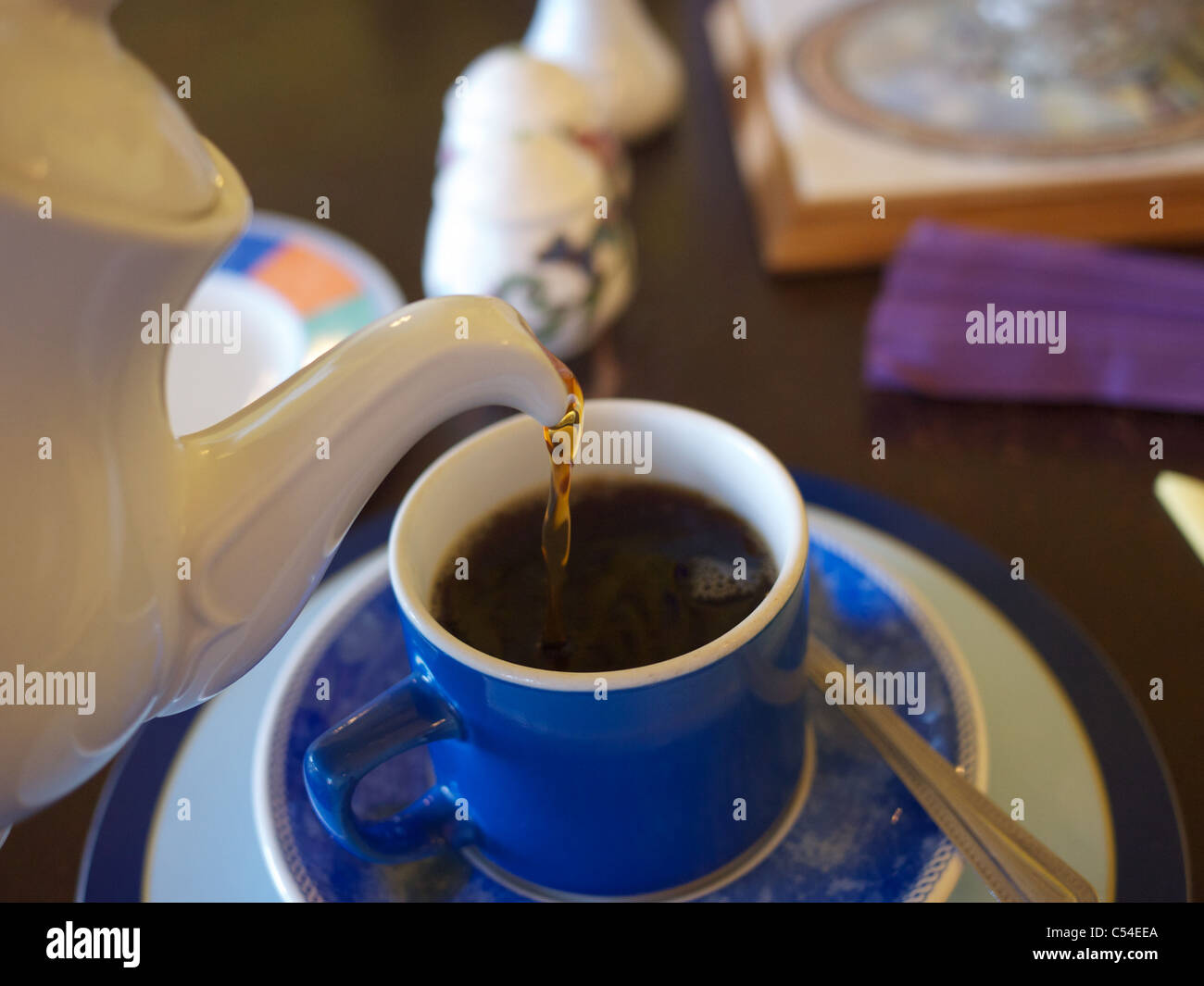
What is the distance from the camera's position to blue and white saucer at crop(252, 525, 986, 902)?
441mm

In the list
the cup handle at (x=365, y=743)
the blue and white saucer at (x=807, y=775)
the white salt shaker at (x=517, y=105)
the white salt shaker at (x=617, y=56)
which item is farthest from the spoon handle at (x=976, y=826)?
the white salt shaker at (x=617, y=56)

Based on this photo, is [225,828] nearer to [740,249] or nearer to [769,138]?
[740,249]

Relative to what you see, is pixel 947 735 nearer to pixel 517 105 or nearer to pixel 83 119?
pixel 83 119

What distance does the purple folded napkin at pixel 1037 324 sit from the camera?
0.70 metres

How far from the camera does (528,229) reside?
736mm

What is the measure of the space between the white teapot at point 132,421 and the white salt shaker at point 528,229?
377 millimetres

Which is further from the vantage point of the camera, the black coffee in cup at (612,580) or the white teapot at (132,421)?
the black coffee in cup at (612,580)

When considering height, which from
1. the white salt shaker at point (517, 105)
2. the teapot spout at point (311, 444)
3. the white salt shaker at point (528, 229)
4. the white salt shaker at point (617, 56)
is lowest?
the teapot spout at point (311, 444)

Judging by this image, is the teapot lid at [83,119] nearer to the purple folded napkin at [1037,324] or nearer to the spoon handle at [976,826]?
the spoon handle at [976,826]

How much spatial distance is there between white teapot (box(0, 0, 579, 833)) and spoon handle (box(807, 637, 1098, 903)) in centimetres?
21

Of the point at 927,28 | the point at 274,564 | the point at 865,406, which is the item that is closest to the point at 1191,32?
the point at 927,28

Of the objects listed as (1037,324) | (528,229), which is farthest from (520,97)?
(1037,324)

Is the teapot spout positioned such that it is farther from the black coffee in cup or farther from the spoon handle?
the spoon handle

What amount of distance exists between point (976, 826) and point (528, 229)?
0.48 meters
